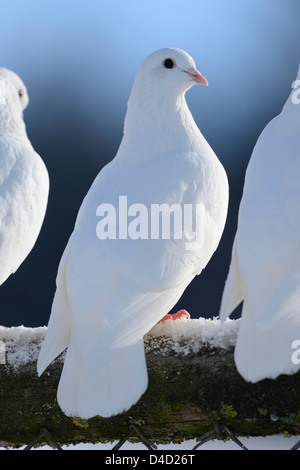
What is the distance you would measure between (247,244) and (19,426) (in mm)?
926

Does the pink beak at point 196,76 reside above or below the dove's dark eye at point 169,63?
below

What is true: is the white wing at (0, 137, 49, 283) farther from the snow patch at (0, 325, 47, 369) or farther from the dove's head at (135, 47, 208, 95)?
the snow patch at (0, 325, 47, 369)

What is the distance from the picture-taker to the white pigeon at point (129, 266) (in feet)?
8.99

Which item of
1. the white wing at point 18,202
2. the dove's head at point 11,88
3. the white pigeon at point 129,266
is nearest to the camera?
the white pigeon at point 129,266

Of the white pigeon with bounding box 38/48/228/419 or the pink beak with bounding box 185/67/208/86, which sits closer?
the white pigeon with bounding box 38/48/228/419

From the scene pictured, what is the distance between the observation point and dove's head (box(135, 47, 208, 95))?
3.58 m

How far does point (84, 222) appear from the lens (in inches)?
122

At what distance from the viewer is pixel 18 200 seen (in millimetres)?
4008

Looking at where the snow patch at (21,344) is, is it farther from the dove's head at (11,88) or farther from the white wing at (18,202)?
the dove's head at (11,88)

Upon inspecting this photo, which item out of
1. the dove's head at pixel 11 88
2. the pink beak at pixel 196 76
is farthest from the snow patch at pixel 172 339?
the dove's head at pixel 11 88

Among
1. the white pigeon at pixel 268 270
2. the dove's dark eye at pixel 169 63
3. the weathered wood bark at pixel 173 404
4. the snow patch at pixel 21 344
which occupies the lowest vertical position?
the weathered wood bark at pixel 173 404

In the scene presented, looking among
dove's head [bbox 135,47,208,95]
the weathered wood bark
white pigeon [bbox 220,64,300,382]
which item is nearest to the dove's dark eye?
dove's head [bbox 135,47,208,95]

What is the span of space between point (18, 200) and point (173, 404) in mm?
1587

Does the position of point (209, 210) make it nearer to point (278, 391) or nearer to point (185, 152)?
point (185, 152)
